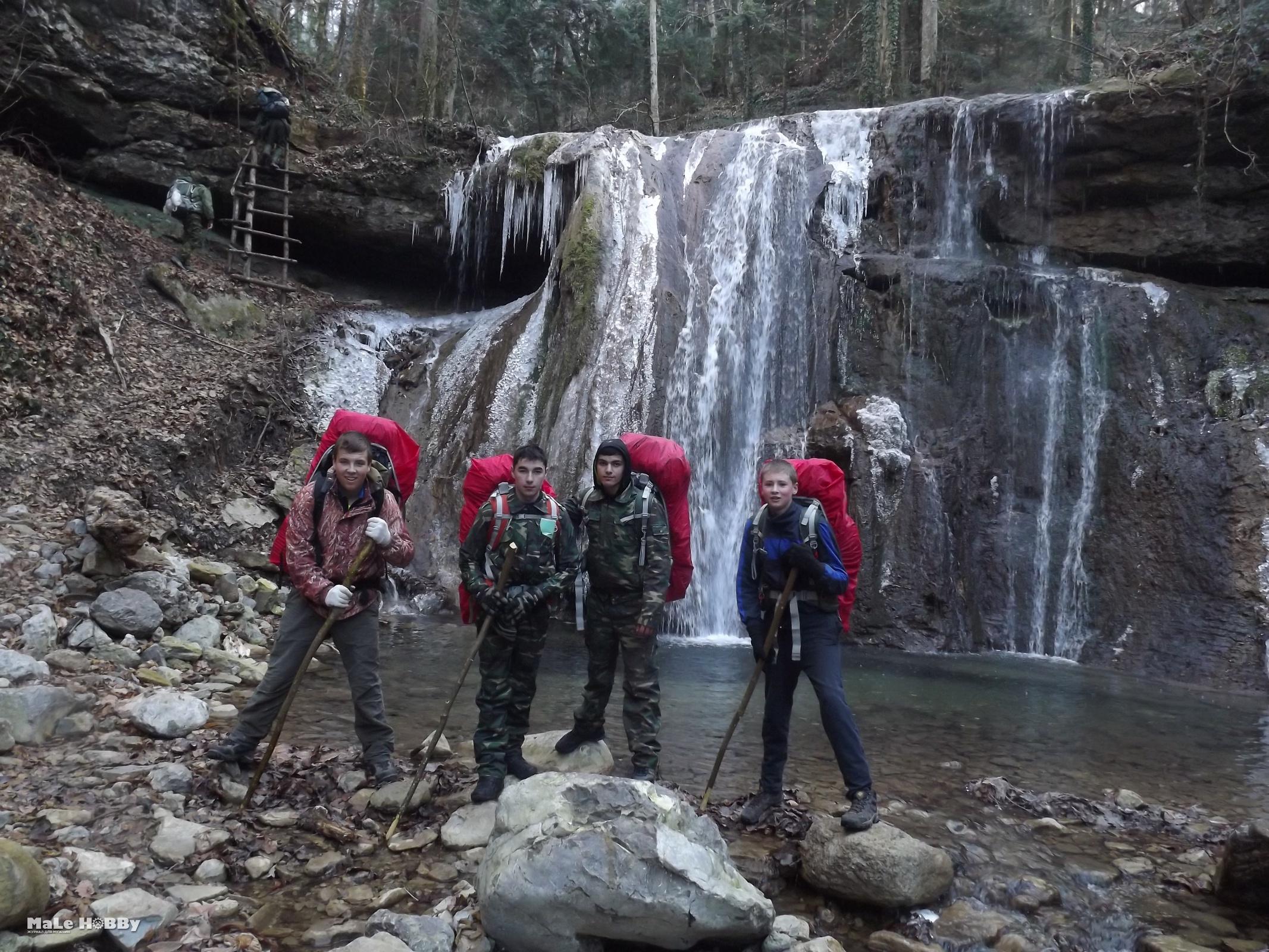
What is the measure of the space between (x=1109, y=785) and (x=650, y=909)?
147 inches

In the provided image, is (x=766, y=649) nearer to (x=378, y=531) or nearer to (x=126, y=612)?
(x=378, y=531)

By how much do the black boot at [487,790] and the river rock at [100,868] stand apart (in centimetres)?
139

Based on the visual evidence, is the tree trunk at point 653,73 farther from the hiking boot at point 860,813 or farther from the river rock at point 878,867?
the river rock at point 878,867

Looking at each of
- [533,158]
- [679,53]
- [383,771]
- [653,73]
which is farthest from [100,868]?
[679,53]

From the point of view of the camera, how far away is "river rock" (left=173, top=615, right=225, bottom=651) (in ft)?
20.6

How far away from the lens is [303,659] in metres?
4.05

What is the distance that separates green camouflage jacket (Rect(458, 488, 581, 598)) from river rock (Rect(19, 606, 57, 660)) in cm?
316

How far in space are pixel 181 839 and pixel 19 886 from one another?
821mm

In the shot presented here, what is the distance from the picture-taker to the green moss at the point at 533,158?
14.4 metres

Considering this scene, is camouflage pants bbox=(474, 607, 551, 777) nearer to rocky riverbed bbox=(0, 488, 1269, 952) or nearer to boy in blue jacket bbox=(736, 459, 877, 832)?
rocky riverbed bbox=(0, 488, 1269, 952)

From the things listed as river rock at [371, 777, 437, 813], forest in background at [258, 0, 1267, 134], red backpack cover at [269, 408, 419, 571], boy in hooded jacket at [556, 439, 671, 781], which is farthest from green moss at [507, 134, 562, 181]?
river rock at [371, 777, 437, 813]

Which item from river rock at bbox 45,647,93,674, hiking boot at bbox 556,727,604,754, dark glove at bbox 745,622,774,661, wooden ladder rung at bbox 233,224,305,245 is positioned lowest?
hiking boot at bbox 556,727,604,754

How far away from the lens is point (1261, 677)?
8828 mm

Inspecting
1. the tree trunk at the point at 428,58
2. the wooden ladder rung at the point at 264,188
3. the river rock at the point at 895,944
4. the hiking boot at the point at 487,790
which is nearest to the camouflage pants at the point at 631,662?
the hiking boot at the point at 487,790
